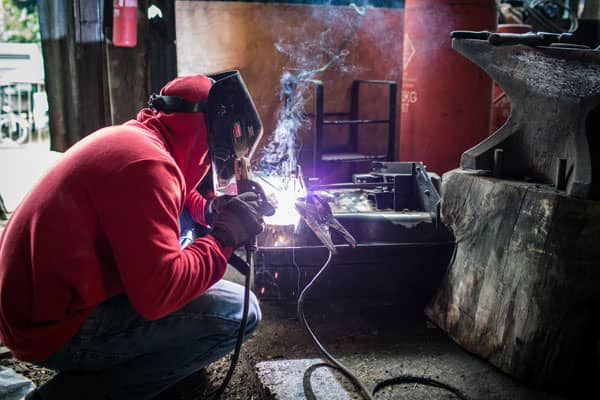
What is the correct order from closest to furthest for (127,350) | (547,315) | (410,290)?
(127,350), (547,315), (410,290)

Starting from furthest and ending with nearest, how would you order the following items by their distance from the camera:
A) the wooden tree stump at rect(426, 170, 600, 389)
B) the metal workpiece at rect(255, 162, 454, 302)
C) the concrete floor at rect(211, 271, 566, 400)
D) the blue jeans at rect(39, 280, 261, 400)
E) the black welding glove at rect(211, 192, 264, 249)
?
1. the metal workpiece at rect(255, 162, 454, 302)
2. the concrete floor at rect(211, 271, 566, 400)
3. the wooden tree stump at rect(426, 170, 600, 389)
4. the black welding glove at rect(211, 192, 264, 249)
5. the blue jeans at rect(39, 280, 261, 400)

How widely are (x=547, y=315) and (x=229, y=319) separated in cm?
141

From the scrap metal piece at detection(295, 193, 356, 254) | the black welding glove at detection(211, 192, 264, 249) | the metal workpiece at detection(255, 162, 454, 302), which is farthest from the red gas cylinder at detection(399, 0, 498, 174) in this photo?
the black welding glove at detection(211, 192, 264, 249)

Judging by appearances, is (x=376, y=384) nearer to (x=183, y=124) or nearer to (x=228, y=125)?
(x=228, y=125)

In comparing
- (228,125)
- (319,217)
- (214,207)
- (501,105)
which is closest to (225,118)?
(228,125)

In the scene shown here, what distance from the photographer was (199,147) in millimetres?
2252

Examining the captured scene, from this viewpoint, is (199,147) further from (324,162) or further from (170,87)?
(324,162)

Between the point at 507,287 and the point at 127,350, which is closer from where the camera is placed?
the point at 127,350

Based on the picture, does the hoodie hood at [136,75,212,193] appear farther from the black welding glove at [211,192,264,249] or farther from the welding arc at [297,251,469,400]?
the welding arc at [297,251,469,400]

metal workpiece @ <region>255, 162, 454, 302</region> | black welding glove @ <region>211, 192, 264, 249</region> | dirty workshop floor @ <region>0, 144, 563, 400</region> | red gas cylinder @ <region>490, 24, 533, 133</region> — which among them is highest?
red gas cylinder @ <region>490, 24, 533, 133</region>

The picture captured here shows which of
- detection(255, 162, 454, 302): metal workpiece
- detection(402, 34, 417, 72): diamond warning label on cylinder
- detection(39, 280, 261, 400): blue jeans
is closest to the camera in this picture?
detection(39, 280, 261, 400): blue jeans

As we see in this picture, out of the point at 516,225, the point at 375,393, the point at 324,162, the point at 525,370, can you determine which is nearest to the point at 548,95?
the point at 516,225

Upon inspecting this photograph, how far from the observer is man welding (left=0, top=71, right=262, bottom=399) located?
5.89 ft

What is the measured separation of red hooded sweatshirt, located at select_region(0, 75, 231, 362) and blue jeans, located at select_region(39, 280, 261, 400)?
9 centimetres
